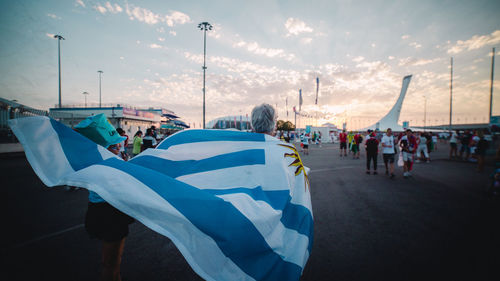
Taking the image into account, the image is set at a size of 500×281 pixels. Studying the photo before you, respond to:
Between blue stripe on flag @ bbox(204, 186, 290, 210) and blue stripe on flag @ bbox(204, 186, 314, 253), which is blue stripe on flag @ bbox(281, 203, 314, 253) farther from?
blue stripe on flag @ bbox(204, 186, 290, 210)

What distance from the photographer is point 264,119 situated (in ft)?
7.04

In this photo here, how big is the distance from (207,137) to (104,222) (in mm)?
1216

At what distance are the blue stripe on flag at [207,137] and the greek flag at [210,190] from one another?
0.04 ft

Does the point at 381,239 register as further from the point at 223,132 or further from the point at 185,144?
the point at 185,144

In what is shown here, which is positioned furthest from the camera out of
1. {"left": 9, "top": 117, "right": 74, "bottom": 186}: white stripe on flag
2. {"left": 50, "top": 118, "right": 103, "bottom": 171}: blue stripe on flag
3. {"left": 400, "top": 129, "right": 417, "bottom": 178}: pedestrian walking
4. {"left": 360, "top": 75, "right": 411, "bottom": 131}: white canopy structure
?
{"left": 360, "top": 75, "right": 411, "bottom": 131}: white canopy structure

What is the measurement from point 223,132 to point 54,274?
2.73m

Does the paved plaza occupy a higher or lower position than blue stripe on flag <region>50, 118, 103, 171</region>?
lower

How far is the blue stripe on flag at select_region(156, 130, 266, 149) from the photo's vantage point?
2.01m

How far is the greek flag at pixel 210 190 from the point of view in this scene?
4.35ft

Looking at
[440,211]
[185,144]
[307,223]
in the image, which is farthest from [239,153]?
[440,211]

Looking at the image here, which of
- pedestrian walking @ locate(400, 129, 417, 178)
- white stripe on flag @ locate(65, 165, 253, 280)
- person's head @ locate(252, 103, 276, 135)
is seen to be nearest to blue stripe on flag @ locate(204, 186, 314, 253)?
white stripe on flag @ locate(65, 165, 253, 280)

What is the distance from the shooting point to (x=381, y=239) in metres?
3.23

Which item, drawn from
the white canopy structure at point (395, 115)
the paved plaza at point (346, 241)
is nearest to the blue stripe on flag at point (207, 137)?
the paved plaza at point (346, 241)

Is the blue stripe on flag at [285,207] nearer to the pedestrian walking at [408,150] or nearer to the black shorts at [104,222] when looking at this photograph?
the black shorts at [104,222]
